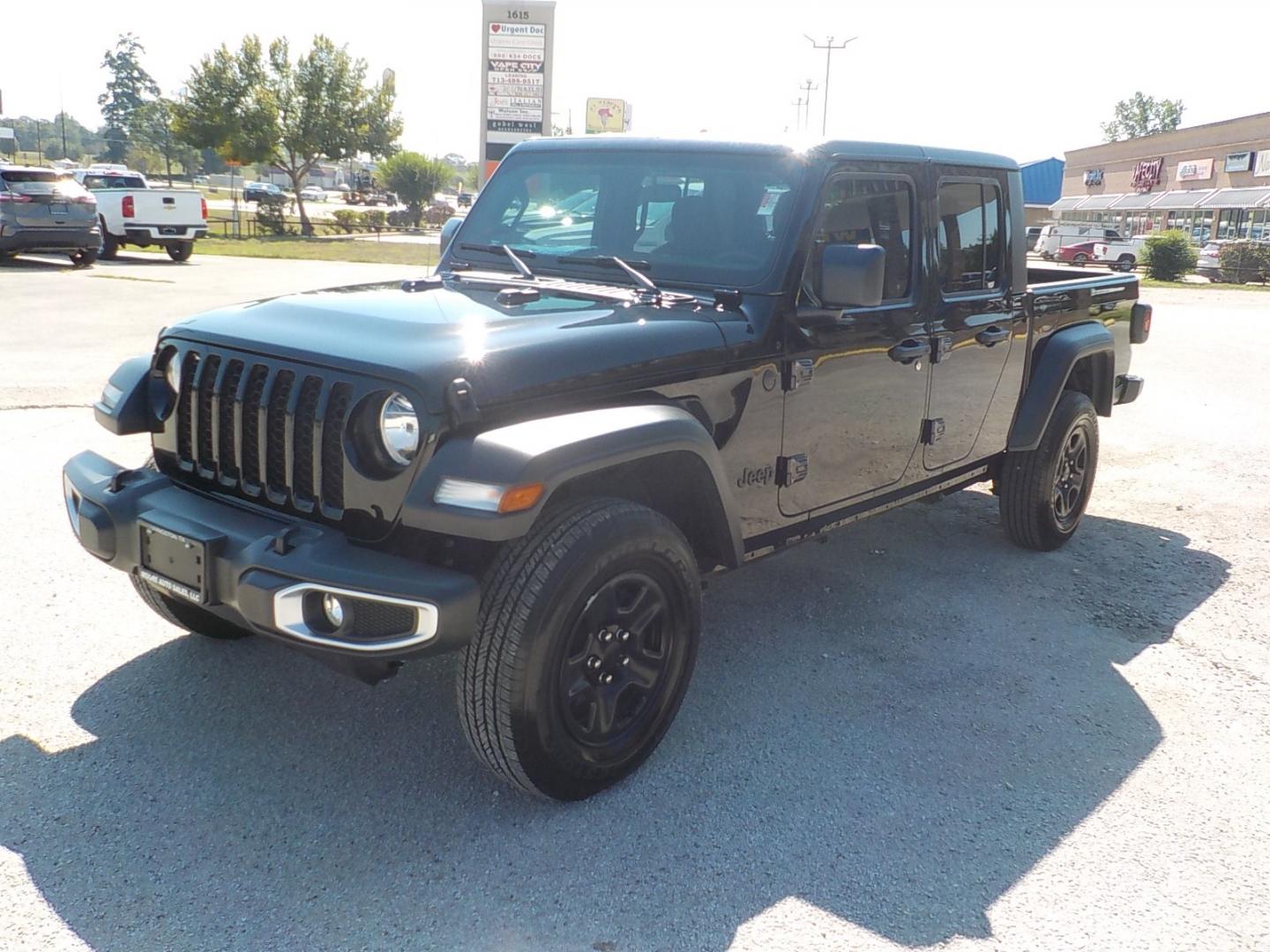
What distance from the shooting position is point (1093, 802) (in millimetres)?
3365

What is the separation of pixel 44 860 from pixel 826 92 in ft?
139

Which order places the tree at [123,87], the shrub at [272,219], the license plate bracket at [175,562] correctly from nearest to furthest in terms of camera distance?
the license plate bracket at [175,562]
the shrub at [272,219]
the tree at [123,87]

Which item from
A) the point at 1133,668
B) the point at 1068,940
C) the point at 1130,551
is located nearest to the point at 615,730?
the point at 1068,940

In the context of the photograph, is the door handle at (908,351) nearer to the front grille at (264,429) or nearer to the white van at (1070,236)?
the front grille at (264,429)

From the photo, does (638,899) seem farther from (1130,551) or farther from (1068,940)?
(1130,551)

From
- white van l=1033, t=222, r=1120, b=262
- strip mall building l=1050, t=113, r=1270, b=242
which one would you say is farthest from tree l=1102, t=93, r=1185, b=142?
white van l=1033, t=222, r=1120, b=262

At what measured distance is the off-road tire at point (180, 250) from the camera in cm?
2264

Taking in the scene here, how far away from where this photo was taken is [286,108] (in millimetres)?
39812

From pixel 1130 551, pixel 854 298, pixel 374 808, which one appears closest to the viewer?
pixel 374 808

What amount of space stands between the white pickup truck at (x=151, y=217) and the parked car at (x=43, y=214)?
253 centimetres

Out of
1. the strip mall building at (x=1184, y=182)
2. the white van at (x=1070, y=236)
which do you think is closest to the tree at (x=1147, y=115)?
the strip mall building at (x=1184, y=182)

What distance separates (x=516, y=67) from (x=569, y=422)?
20008 millimetres

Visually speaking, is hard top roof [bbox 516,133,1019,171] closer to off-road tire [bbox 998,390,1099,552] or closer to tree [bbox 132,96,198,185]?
off-road tire [bbox 998,390,1099,552]

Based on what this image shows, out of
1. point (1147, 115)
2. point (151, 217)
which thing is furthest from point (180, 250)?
point (1147, 115)
